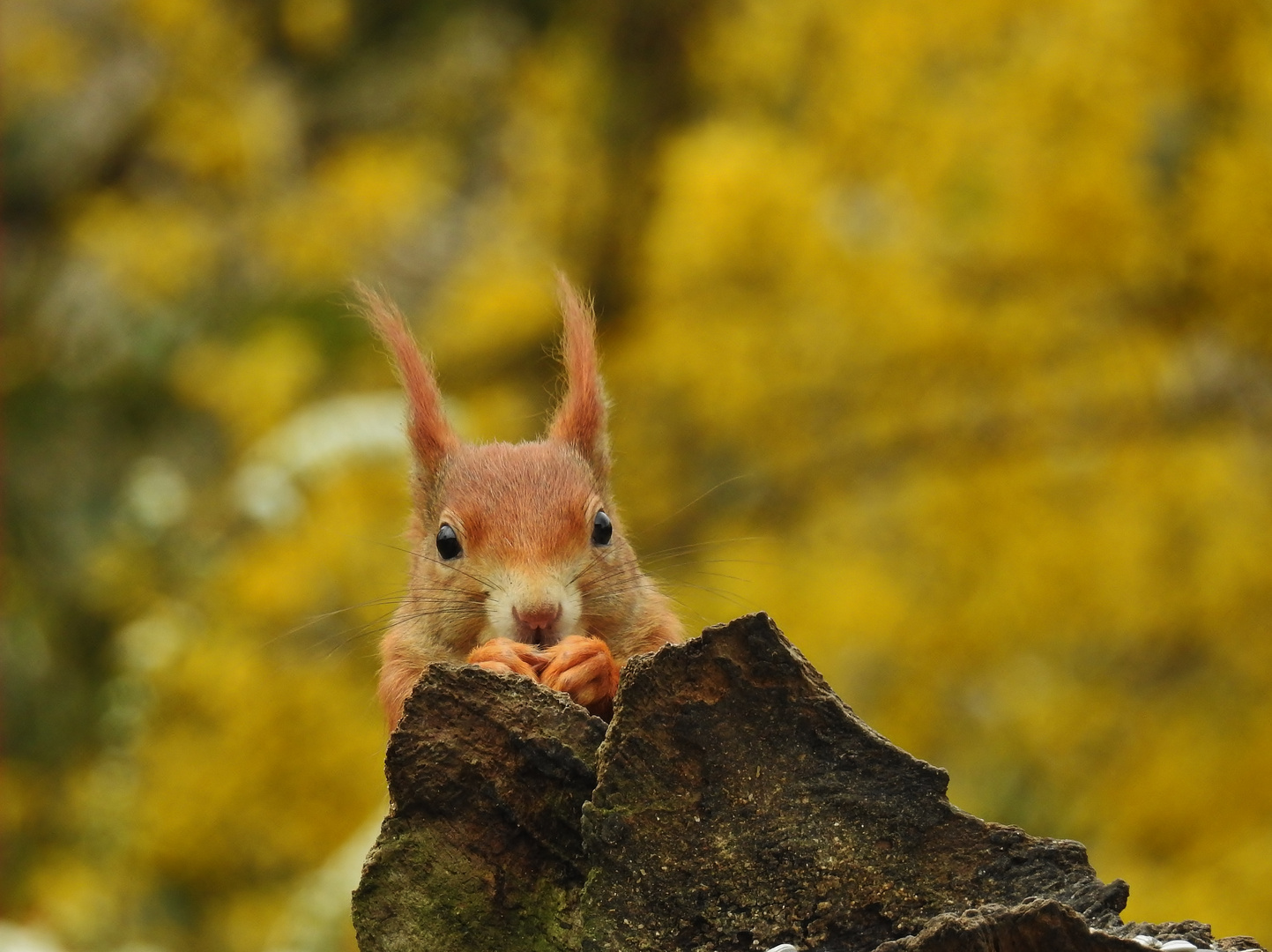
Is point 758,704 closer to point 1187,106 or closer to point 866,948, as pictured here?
point 866,948

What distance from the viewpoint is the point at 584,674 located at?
2.06 m

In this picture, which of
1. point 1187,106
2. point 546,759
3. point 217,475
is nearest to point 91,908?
Result: point 217,475

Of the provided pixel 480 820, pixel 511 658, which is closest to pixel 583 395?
pixel 511 658

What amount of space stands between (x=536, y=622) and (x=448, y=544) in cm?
35

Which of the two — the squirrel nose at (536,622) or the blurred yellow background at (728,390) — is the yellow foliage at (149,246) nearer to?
the blurred yellow background at (728,390)

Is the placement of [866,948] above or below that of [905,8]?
below

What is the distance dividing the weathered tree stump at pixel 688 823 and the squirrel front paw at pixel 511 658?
0.29 metres

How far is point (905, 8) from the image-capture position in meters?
6.80

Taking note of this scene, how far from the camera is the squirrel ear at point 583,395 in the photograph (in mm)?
2883

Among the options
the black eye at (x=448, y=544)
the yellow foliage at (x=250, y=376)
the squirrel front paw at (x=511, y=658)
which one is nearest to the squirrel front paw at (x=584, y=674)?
the squirrel front paw at (x=511, y=658)

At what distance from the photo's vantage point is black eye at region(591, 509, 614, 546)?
2.73m

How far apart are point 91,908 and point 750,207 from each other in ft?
12.5

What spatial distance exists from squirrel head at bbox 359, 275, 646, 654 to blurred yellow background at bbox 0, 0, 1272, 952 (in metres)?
2.03

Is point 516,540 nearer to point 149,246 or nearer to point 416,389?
point 416,389
